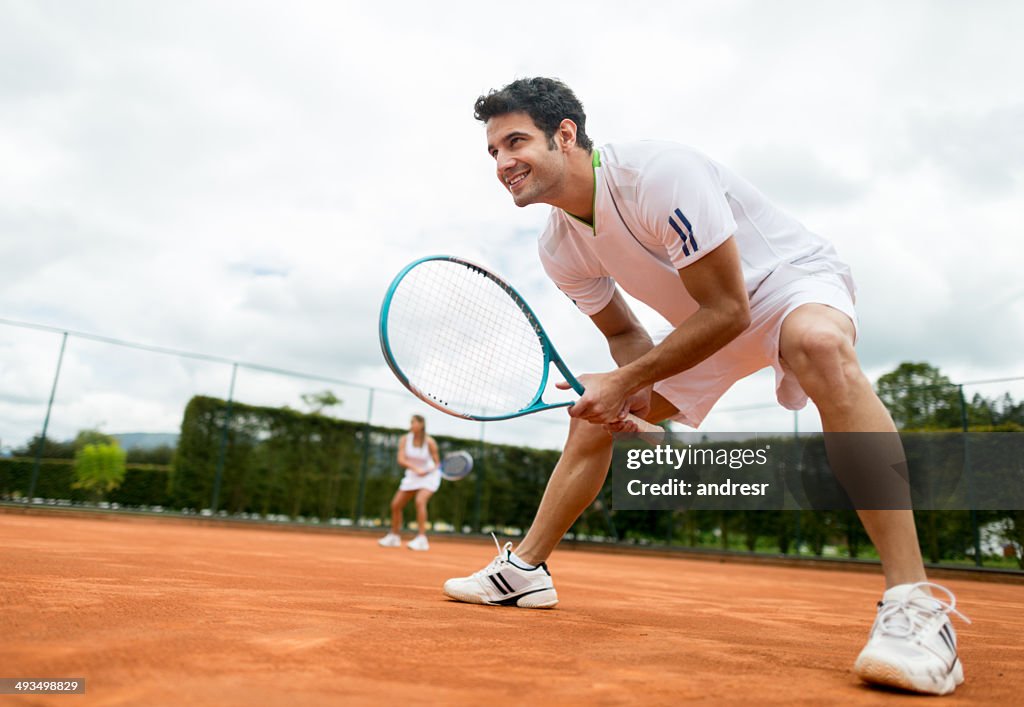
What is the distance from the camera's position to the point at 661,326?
2729mm

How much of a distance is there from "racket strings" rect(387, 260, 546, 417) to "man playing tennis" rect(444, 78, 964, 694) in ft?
0.80

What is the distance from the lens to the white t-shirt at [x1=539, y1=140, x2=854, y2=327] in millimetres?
2006

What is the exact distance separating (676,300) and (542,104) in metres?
0.74

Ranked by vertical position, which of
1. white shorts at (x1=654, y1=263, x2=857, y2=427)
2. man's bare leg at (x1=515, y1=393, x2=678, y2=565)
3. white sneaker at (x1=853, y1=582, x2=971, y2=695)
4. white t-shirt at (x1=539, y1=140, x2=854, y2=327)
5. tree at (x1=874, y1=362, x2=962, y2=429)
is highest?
tree at (x1=874, y1=362, x2=962, y2=429)

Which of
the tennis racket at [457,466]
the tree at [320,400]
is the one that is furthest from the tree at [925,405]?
the tree at [320,400]

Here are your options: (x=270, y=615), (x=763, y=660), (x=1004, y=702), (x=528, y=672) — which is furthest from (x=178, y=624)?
(x=1004, y=702)

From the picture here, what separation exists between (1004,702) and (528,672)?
0.87 metres

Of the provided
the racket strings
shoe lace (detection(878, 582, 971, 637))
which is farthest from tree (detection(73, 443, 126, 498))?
shoe lace (detection(878, 582, 971, 637))

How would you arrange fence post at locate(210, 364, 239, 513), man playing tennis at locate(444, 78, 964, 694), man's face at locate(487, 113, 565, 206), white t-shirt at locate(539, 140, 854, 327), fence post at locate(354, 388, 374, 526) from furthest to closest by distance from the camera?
fence post at locate(354, 388, 374, 526) → fence post at locate(210, 364, 239, 513) → man's face at locate(487, 113, 565, 206) → white t-shirt at locate(539, 140, 854, 327) → man playing tennis at locate(444, 78, 964, 694)

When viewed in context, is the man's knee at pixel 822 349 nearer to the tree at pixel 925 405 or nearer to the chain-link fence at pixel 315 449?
the chain-link fence at pixel 315 449

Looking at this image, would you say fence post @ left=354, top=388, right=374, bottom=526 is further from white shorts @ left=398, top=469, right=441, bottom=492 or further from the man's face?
the man's face

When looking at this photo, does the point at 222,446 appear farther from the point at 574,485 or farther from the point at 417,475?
the point at 574,485

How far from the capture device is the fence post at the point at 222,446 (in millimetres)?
11555

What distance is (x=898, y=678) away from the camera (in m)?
1.41
